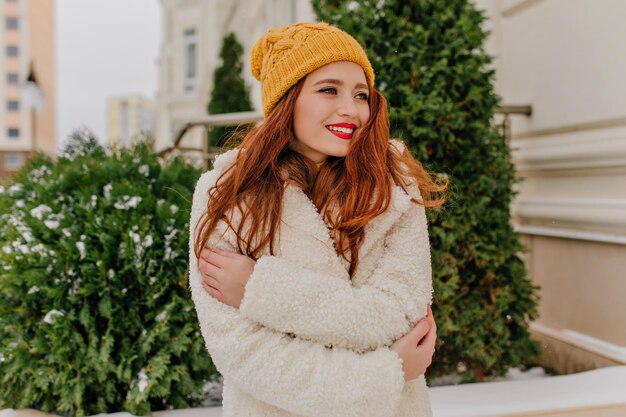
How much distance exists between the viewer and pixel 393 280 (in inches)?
53.2

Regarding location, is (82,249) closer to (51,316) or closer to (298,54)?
(51,316)

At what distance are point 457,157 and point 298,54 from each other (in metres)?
1.56

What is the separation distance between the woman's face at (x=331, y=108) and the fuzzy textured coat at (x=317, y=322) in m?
0.19

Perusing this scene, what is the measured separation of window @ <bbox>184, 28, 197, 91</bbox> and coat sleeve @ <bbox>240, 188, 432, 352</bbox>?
74.6 feet

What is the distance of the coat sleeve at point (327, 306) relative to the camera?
1.28m

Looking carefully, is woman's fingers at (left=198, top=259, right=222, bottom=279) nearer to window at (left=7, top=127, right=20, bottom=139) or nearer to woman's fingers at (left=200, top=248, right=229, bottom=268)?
woman's fingers at (left=200, top=248, right=229, bottom=268)

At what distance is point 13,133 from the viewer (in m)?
56.7

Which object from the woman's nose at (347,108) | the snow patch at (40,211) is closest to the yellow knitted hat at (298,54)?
the woman's nose at (347,108)

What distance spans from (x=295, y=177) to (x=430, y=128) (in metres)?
1.35

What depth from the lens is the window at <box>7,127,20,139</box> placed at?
185 ft

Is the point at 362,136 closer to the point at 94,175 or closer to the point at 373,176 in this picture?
the point at 373,176

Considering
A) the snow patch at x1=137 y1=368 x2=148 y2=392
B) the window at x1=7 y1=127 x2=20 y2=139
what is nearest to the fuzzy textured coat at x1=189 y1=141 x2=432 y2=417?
the snow patch at x1=137 y1=368 x2=148 y2=392

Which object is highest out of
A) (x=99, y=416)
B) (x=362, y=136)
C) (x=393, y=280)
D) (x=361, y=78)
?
(x=361, y=78)

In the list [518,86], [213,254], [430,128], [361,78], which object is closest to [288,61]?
[361,78]
